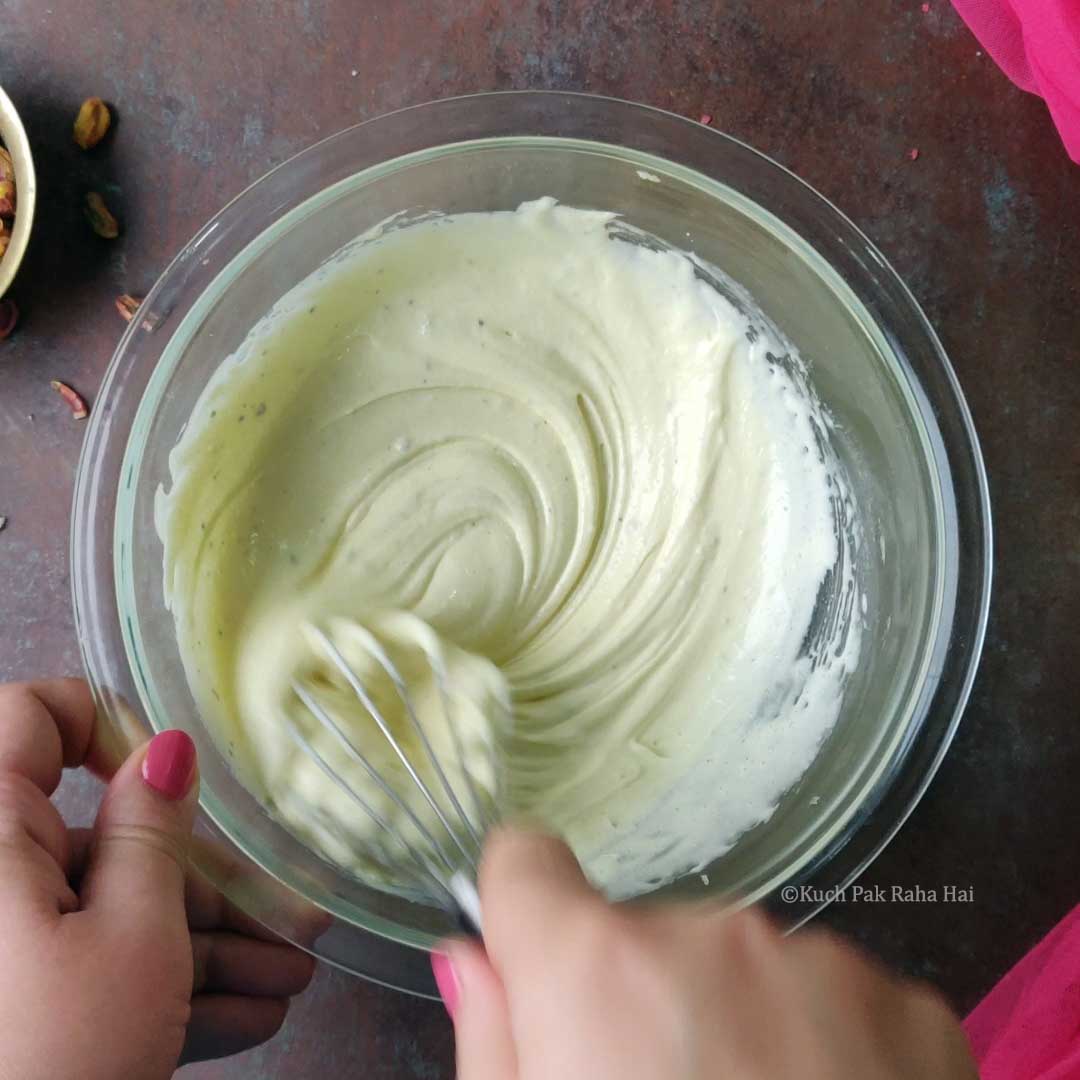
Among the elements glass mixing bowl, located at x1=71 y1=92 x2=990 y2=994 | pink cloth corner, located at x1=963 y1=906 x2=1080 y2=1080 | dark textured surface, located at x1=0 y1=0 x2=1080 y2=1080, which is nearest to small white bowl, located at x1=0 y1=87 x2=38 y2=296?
dark textured surface, located at x1=0 y1=0 x2=1080 y2=1080

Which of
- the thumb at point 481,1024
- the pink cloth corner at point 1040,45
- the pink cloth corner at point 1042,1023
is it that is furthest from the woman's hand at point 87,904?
the pink cloth corner at point 1040,45

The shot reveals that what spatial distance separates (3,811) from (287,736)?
0.23 m

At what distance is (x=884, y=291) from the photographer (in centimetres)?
87

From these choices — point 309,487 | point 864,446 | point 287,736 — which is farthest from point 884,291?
point 287,736

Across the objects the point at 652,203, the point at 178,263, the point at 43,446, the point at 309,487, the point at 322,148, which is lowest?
the point at 43,446

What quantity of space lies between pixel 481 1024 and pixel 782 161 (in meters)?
0.83

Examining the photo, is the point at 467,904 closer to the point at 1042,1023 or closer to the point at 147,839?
the point at 147,839

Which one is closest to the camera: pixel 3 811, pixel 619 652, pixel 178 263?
pixel 3 811

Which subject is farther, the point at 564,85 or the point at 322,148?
the point at 564,85

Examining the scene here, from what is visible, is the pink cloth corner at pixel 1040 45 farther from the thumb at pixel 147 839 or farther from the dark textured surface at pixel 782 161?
the thumb at pixel 147 839

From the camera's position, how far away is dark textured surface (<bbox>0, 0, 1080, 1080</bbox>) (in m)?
0.96

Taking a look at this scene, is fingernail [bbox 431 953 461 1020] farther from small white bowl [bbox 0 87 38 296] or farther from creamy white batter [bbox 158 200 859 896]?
small white bowl [bbox 0 87 38 296]

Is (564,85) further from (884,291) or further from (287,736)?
(287,736)

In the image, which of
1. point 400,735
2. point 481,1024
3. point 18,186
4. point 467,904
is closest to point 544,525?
point 400,735
